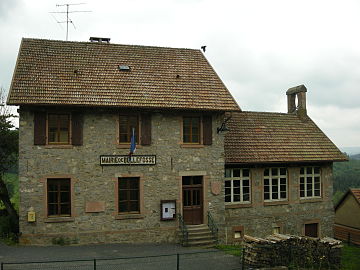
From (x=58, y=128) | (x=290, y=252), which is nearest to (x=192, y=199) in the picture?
(x=290, y=252)

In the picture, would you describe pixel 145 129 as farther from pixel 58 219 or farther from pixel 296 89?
pixel 296 89

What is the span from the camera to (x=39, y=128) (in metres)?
16.9

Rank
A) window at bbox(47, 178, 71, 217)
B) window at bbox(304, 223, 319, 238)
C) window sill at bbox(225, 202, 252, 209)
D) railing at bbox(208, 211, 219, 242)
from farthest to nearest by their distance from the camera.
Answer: window at bbox(304, 223, 319, 238) < window sill at bbox(225, 202, 252, 209) < railing at bbox(208, 211, 219, 242) < window at bbox(47, 178, 71, 217)

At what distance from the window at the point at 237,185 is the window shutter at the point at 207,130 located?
2479 mm

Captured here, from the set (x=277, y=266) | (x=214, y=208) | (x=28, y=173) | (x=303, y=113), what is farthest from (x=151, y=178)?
(x=303, y=113)

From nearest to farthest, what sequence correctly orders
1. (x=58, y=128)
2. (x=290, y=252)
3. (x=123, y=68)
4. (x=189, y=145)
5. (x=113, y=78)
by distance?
(x=290, y=252), (x=58, y=128), (x=189, y=145), (x=113, y=78), (x=123, y=68)

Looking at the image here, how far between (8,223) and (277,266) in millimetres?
12393

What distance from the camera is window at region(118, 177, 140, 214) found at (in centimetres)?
1794

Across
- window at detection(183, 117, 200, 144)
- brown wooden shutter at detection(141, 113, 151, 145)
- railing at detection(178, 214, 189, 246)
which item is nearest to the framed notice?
railing at detection(178, 214, 189, 246)

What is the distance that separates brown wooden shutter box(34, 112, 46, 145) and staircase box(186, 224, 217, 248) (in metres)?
7.68

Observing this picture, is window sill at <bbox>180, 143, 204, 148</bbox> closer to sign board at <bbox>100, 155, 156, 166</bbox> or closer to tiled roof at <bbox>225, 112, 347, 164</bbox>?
sign board at <bbox>100, 155, 156, 166</bbox>

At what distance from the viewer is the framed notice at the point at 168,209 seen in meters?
A: 18.2

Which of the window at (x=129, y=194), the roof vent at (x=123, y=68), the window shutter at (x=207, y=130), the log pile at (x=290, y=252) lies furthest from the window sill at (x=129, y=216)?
the roof vent at (x=123, y=68)

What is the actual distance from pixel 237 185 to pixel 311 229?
532 cm
